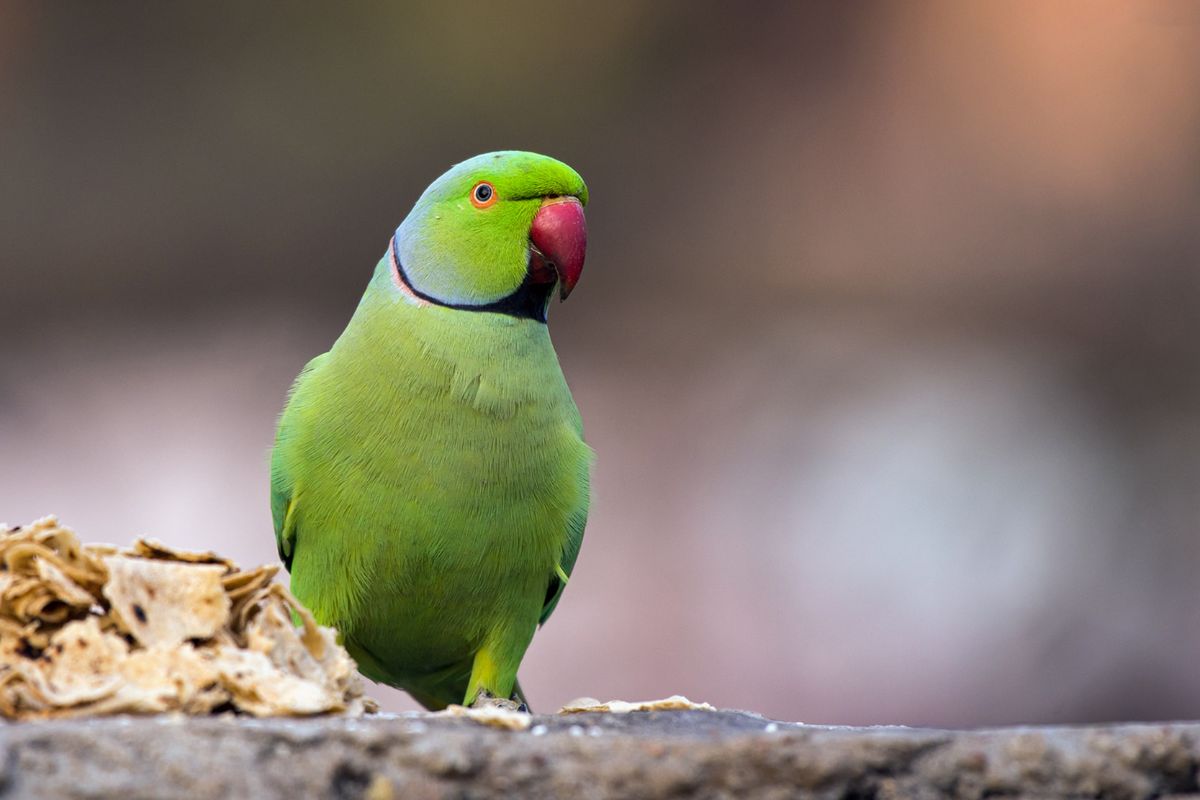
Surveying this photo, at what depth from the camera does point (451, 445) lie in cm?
229

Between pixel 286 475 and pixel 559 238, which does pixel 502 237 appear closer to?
pixel 559 238

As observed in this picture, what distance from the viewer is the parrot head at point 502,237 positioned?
2445 mm

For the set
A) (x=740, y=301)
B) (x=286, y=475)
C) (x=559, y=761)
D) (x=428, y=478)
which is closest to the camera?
(x=559, y=761)

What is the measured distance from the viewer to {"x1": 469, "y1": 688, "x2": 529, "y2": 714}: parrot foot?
2.28 m

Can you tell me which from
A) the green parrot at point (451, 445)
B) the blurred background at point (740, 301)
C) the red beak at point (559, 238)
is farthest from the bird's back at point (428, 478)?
the blurred background at point (740, 301)

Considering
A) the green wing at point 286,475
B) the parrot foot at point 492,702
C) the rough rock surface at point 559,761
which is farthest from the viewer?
the green wing at point 286,475

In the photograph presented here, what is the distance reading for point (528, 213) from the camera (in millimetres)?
2457

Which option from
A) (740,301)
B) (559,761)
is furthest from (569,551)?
(740,301)

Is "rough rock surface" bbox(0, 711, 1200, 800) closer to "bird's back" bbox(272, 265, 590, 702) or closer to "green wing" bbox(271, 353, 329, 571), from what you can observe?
"bird's back" bbox(272, 265, 590, 702)

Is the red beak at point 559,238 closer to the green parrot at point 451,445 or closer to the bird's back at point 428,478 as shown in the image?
the green parrot at point 451,445

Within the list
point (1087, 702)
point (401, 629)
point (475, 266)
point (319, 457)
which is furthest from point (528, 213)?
point (1087, 702)

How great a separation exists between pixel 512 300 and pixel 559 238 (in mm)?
142

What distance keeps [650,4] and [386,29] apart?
83cm

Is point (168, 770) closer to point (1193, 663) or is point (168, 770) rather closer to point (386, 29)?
point (386, 29)
